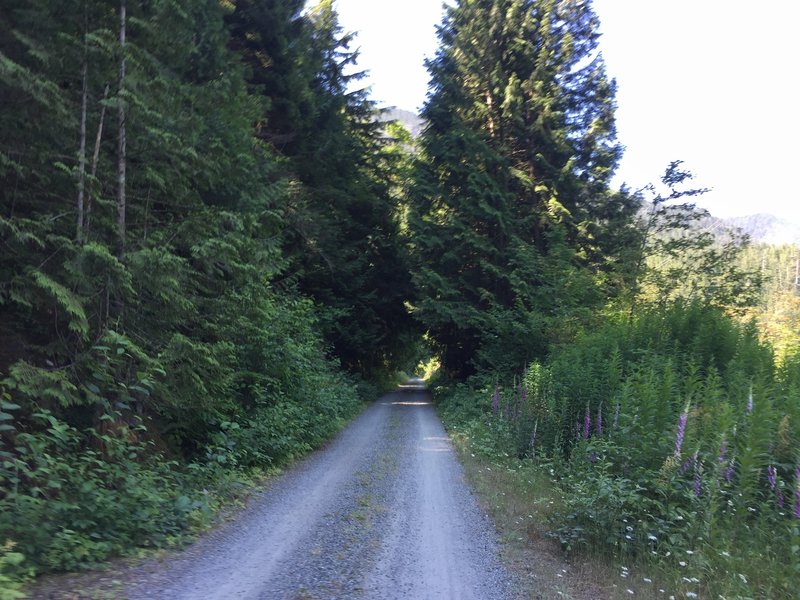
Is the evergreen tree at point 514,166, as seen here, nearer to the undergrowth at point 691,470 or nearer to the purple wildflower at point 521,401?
the purple wildflower at point 521,401

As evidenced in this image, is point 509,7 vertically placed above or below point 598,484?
above

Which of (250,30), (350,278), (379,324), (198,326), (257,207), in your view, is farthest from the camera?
(379,324)

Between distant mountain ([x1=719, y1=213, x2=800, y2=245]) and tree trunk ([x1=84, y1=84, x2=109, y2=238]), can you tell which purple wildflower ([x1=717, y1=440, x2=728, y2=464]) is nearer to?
tree trunk ([x1=84, y1=84, x2=109, y2=238])

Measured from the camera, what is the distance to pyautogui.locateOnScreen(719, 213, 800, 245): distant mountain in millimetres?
17672

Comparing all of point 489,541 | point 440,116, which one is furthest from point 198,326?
point 440,116

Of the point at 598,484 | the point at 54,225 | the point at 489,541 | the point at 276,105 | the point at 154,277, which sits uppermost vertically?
the point at 276,105

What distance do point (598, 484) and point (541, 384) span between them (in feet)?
19.9

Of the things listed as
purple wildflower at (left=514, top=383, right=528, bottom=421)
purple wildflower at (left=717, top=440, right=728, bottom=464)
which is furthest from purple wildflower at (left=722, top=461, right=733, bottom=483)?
purple wildflower at (left=514, top=383, right=528, bottom=421)

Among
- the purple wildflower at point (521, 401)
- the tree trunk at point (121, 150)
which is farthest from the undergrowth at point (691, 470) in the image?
the tree trunk at point (121, 150)

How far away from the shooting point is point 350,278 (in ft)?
81.0

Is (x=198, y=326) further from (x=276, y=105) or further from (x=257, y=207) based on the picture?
(x=276, y=105)

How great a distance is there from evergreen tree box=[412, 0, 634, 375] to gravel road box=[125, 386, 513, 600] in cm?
1208

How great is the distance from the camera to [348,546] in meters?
6.11

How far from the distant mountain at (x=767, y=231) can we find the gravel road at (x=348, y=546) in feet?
44.7
